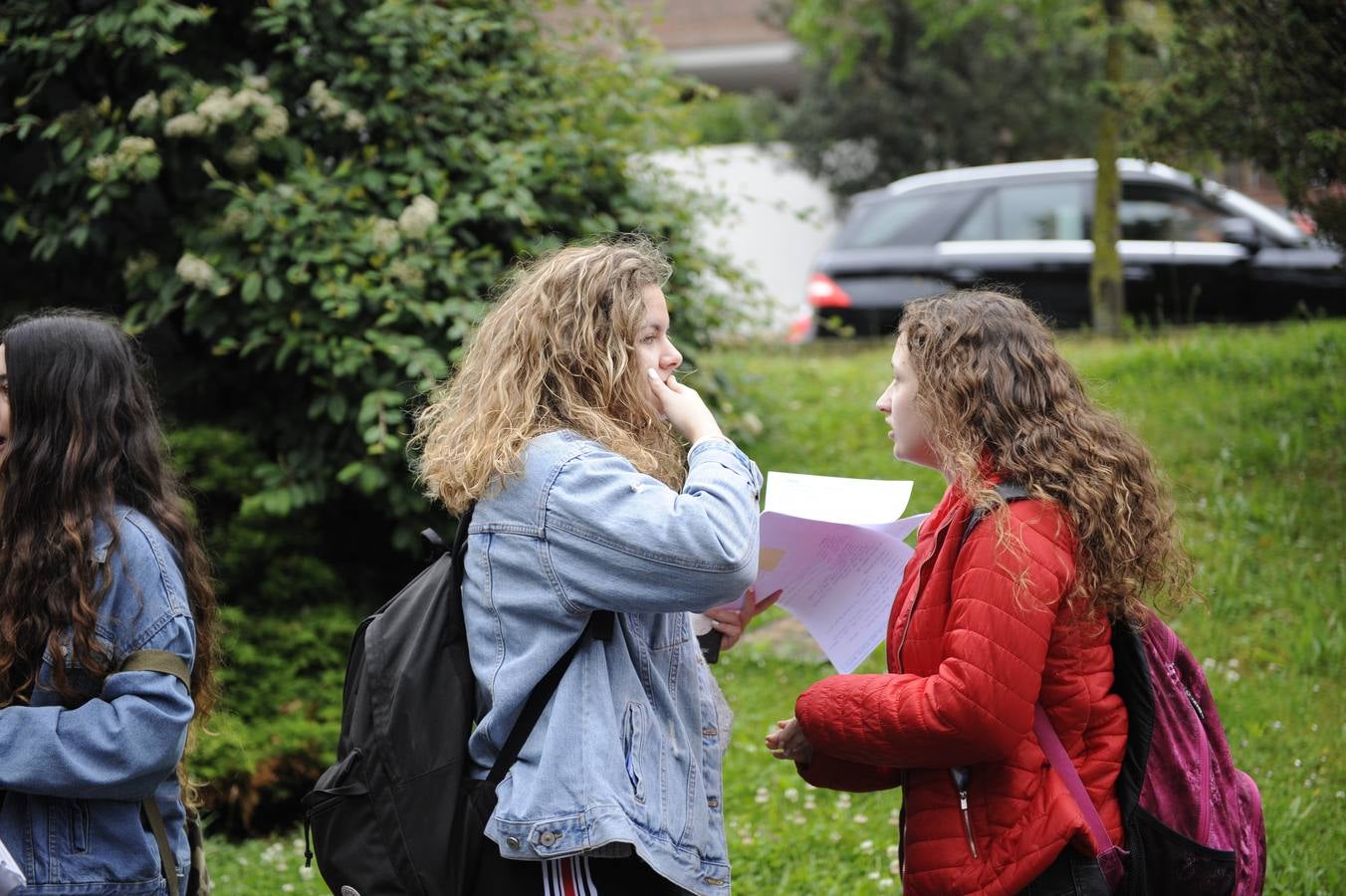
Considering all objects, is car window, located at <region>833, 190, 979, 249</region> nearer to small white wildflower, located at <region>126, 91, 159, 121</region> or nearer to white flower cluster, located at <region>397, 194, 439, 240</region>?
white flower cluster, located at <region>397, 194, 439, 240</region>

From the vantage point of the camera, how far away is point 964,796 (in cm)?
217

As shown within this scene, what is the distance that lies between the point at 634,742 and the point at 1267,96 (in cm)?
483

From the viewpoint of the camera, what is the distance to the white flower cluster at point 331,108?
498cm

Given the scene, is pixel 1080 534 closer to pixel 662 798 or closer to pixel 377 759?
pixel 662 798

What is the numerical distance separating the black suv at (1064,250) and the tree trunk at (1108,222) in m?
0.18

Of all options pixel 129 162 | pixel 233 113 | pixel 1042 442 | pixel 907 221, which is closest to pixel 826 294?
pixel 907 221

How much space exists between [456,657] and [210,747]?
8.99 ft

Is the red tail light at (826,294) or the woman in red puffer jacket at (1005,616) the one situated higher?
the woman in red puffer jacket at (1005,616)

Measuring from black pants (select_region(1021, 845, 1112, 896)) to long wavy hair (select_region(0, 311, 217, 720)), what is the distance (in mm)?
1663

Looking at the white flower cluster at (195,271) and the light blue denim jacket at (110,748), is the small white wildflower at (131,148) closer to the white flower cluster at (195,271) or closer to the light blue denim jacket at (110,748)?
the white flower cluster at (195,271)

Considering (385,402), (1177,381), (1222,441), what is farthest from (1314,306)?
(385,402)

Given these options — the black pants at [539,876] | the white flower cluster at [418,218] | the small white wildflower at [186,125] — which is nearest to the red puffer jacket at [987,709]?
the black pants at [539,876]

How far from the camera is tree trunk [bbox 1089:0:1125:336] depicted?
8367mm

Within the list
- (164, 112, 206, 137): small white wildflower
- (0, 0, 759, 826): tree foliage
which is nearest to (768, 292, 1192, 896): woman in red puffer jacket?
(0, 0, 759, 826): tree foliage
